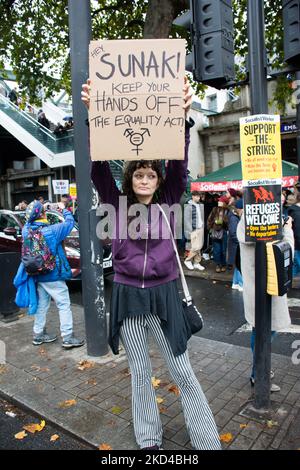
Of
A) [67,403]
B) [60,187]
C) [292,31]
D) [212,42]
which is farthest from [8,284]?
[60,187]

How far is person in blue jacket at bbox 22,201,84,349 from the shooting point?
4664mm

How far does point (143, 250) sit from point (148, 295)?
11.6 inches

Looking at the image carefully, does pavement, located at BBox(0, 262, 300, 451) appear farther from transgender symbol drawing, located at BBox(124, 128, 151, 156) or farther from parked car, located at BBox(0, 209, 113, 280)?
parked car, located at BBox(0, 209, 113, 280)

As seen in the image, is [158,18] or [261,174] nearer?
[261,174]

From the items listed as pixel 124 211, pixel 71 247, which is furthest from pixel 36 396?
pixel 71 247

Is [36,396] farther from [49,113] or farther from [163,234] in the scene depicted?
[49,113]

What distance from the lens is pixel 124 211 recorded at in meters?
2.66

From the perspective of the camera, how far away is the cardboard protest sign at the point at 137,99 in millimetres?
2479

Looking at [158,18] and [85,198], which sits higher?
[158,18]

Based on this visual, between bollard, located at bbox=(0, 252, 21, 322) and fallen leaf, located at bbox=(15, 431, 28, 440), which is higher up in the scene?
bollard, located at bbox=(0, 252, 21, 322)

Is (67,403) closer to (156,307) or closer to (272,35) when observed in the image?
(156,307)

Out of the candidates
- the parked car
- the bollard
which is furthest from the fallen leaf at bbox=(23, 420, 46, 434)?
the parked car

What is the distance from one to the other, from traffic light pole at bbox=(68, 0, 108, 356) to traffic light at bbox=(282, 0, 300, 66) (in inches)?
79.3

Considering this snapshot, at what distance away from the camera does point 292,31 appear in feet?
10.5
